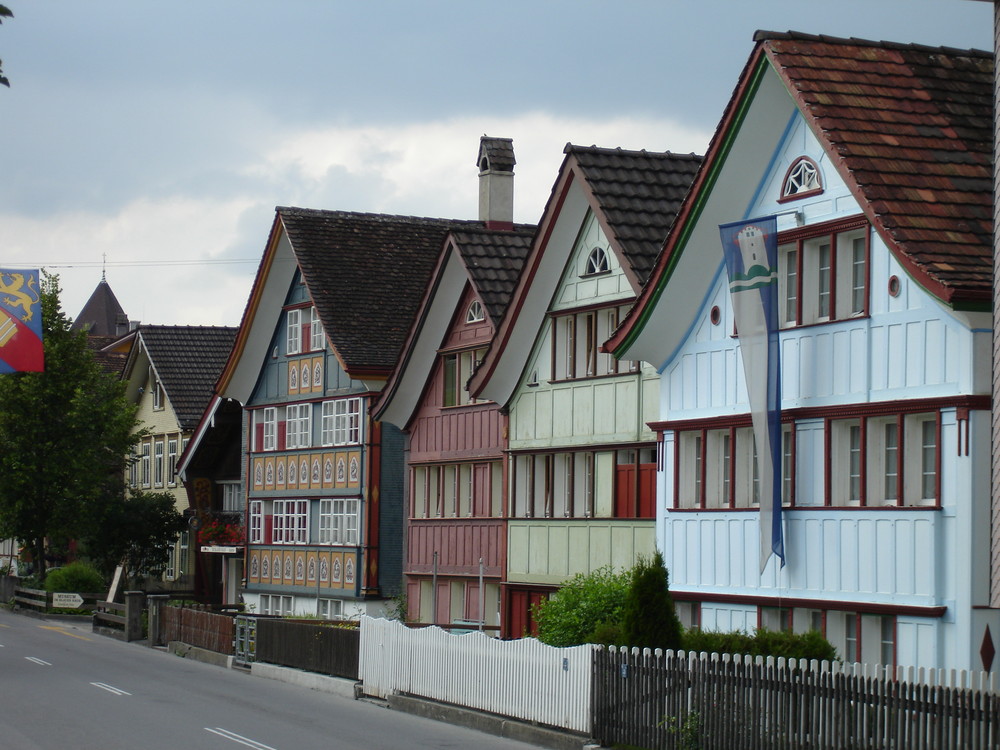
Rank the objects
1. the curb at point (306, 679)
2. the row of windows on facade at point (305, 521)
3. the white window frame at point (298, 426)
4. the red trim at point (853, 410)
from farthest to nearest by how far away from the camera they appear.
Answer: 1. the white window frame at point (298, 426)
2. the row of windows on facade at point (305, 521)
3. the curb at point (306, 679)
4. the red trim at point (853, 410)

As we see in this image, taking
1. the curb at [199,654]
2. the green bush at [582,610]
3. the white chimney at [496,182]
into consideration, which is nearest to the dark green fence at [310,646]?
the curb at [199,654]

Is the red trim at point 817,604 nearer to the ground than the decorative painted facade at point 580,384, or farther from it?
nearer to the ground

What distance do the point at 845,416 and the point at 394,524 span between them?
21.7 m

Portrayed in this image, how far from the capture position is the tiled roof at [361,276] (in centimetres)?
4256

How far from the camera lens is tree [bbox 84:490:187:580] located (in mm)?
57781

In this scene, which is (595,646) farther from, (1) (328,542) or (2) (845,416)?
(1) (328,542)

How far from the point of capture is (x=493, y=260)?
36094mm

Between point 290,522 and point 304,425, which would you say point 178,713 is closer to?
point 304,425

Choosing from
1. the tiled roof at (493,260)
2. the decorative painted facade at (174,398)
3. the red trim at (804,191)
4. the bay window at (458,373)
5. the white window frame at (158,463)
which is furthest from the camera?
the white window frame at (158,463)

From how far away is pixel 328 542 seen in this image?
44656 millimetres

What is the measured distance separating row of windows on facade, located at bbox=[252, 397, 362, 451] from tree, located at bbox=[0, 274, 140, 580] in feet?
33.8

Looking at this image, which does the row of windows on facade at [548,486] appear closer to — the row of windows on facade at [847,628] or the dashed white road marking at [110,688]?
the row of windows on facade at [847,628]

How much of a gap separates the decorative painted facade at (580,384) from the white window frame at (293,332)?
13463mm

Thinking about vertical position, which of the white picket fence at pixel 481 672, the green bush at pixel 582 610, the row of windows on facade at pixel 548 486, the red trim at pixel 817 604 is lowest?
the white picket fence at pixel 481 672
